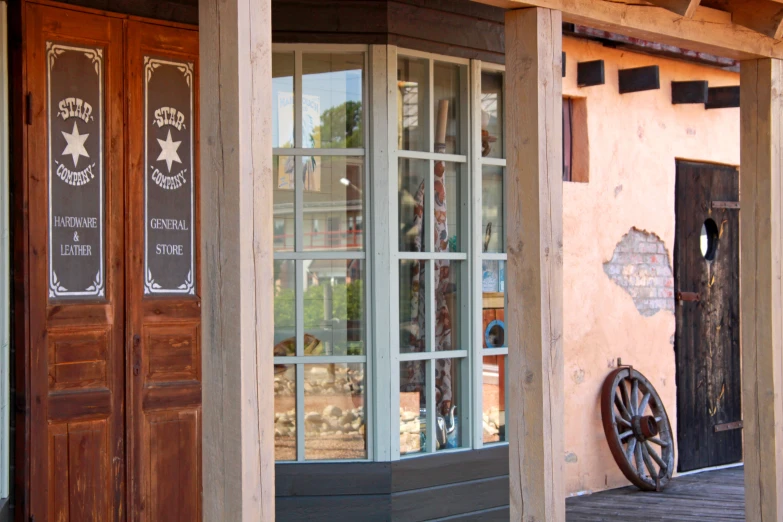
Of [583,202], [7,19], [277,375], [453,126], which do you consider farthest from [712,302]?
[7,19]

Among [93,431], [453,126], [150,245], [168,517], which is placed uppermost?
[453,126]

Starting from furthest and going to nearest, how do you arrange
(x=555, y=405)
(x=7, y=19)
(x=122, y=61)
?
(x=122, y=61), (x=7, y=19), (x=555, y=405)

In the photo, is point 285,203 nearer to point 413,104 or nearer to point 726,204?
point 413,104

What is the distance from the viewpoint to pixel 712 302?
7988mm

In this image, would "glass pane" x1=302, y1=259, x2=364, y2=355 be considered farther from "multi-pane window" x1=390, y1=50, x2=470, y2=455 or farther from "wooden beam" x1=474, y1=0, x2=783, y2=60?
"wooden beam" x1=474, y1=0, x2=783, y2=60

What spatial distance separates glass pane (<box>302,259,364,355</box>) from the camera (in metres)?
5.09

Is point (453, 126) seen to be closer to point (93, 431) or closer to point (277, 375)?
point (277, 375)

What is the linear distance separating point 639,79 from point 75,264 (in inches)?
174

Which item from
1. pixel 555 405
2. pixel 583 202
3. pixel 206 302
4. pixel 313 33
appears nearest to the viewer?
pixel 206 302

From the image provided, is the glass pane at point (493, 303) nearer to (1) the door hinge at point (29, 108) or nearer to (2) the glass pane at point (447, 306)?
(2) the glass pane at point (447, 306)

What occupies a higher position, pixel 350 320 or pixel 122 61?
pixel 122 61

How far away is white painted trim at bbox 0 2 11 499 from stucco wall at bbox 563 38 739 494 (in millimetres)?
3917

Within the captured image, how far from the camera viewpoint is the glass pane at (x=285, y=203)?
5066 millimetres

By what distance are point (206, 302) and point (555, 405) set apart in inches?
60.8
